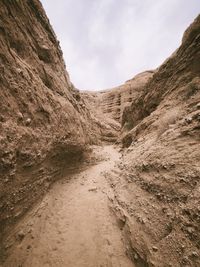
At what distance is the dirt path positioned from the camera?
2.79m

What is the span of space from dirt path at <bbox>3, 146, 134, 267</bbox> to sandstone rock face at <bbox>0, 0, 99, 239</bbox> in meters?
0.49

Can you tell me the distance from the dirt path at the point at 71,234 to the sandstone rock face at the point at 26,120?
1.62ft

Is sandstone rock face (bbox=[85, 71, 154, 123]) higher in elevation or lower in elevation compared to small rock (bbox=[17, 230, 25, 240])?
higher

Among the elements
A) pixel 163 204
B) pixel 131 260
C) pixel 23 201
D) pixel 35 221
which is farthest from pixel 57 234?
pixel 163 204

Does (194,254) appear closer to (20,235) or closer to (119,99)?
(20,235)

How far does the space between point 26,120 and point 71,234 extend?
2.83m

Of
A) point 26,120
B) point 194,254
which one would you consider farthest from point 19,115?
point 194,254

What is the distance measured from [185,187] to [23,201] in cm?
342

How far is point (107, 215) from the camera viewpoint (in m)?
3.46

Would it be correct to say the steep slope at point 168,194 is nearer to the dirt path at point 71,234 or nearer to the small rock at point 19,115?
the dirt path at point 71,234

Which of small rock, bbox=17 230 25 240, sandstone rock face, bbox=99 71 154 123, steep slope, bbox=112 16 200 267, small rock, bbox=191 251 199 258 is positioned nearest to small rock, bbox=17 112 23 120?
small rock, bbox=17 230 25 240

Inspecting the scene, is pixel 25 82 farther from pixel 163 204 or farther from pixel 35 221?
pixel 163 204

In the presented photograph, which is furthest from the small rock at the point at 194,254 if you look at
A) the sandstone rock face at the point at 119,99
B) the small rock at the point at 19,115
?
the sandstone rock face at the point at 119,99

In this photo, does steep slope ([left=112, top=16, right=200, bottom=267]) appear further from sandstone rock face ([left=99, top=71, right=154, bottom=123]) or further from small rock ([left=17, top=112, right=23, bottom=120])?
sandstone rock face ([left=99, top=71, right=154, bottom=123])
